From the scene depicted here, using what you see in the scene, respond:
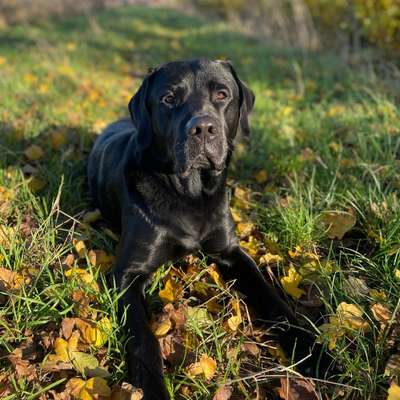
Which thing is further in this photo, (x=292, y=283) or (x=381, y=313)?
(x=292, y=283)

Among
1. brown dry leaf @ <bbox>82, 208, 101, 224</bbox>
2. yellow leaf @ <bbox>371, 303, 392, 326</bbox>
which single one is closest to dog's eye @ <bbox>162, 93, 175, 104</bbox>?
brown dry leaf @ <bbox>82, 208, 101, 224</bbox>

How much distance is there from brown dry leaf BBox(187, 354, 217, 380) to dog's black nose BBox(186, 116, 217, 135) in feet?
3.70

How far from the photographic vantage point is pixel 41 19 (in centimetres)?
1714

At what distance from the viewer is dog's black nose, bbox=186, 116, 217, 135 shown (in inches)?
90.0

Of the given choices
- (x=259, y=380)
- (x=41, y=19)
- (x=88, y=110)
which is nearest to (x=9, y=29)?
(x=41, y=19)

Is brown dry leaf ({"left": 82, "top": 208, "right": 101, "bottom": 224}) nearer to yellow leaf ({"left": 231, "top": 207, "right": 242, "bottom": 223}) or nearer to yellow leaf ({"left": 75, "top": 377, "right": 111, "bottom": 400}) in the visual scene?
yellow leaf ({"left": 231, "top": 207, "right": 242, "bottom": 223})

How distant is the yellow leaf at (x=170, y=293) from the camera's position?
221 centimetres

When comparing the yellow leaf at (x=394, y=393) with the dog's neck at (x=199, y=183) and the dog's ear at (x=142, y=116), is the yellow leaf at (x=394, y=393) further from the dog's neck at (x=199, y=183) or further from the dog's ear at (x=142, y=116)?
the dog's ear at (x=142, y=116)

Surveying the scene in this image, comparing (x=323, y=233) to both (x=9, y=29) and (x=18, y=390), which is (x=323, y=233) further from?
(x=9, y=29)

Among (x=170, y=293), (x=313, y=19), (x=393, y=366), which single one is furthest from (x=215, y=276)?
(x=313, y=19)

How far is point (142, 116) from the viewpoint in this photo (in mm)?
2611

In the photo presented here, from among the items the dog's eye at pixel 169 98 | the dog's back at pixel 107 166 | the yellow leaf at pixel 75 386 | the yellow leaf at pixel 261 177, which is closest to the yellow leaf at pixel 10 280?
the yellow leaf at pixel 75 386

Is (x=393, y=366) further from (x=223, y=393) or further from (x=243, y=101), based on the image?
(x=243, y=101)

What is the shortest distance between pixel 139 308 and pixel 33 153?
208 cm
